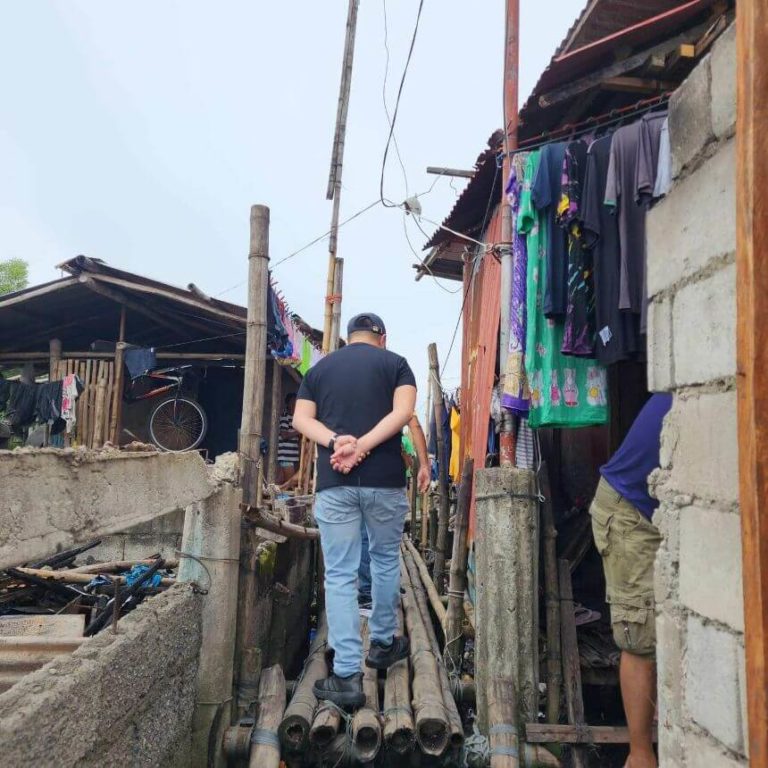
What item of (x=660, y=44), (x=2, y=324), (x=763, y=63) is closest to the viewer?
(x=763, y=63)

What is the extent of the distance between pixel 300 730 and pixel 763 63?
3219mm

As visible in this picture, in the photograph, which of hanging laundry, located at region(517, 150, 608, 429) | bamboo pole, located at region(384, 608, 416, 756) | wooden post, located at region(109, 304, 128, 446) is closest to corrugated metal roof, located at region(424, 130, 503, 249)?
hanging laundry, located at region(517, 150, 608, 429)

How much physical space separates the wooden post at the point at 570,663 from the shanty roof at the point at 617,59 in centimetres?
309

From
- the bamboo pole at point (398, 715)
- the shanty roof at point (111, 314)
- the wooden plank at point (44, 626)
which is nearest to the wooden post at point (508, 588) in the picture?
the bamboo pole at point (398, 715)

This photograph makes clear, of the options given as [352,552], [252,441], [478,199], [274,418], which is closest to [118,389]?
[274,418]

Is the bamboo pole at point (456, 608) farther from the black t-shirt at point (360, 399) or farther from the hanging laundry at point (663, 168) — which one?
the hanging laundry at point (663, 168)

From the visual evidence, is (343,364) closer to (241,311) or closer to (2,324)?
(241,311)

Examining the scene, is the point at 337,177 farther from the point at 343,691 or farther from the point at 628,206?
the point at 343,691

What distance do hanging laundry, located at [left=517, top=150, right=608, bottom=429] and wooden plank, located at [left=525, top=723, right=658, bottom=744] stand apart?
67.2 inches

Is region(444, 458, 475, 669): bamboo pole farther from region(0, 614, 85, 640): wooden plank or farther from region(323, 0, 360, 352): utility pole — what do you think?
region(323, 0, 360, 352): utility pole

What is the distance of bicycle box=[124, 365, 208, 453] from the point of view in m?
11.0

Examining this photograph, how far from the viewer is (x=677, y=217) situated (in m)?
1.93

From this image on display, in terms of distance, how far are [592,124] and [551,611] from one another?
3337 millimetres

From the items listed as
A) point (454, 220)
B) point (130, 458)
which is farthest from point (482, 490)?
point (454, 220)
